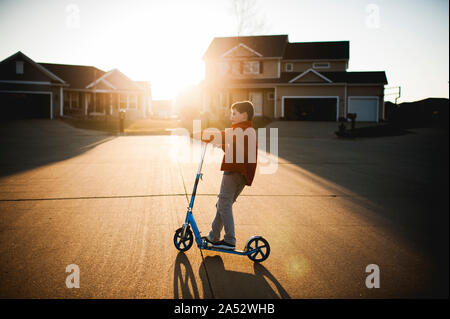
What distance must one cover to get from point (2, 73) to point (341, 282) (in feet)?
123

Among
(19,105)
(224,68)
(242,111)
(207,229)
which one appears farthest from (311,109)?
(242,111)

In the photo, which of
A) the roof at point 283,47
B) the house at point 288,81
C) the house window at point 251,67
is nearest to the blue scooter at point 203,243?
the house at point 288,81

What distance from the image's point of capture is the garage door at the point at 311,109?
3347 cm

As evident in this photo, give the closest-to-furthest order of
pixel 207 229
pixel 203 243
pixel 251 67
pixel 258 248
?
1. pixel 258 248
2. pixel 203 243
3. pixel 207 229
4. pixel 251 67

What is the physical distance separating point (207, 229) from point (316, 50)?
37621mm

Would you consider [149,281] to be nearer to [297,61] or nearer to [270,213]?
[270,213]

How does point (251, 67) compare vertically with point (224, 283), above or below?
above

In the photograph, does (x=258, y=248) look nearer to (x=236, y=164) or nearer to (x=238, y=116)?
(x=236, y=164)

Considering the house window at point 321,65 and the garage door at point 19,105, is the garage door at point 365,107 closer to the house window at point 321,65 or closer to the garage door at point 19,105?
the house window at point 321,65

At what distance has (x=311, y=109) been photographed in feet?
111

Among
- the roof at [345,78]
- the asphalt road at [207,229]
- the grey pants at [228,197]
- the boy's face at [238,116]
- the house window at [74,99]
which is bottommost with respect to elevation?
the asphalt road at [207,229]

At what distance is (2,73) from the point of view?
108 ft

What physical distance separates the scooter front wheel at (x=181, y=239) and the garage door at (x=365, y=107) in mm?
32140

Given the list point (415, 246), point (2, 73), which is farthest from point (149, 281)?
point (2, 73)
